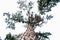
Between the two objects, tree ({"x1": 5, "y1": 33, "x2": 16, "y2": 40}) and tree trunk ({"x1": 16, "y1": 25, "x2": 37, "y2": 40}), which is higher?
tree trunk ({"x1": 16, "y1": 25, "x2": 37, "y2": 40})

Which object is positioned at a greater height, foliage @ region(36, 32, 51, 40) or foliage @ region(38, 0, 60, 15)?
foliage @ region(38, 0, 60, 15)

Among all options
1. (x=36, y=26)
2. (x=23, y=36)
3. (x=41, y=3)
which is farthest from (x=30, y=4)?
(x=23, y=36)

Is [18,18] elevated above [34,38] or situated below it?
above

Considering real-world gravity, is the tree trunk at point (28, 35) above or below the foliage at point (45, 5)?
below

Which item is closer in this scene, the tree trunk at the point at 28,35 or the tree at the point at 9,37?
the tree trunk at the point at 28,35

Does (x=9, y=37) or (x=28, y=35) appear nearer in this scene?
(x=28, y=35)

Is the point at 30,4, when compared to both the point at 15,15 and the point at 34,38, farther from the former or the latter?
the point at 34,38

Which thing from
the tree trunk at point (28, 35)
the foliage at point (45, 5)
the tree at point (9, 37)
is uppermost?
the foliage at point (45, 5)

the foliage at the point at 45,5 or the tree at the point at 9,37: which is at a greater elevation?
the foliage at the point at 45,5

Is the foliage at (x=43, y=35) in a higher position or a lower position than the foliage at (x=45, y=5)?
lower

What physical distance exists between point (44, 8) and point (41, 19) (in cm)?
36

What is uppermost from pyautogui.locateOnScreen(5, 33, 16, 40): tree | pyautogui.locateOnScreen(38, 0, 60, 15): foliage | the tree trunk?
pyautogui.locateOnScreen(38, 0, 60, 15): foliage

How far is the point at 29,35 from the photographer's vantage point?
475 cm

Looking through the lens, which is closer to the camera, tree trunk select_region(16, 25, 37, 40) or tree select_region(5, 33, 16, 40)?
tree trunk select_region(16, 25, 37, 40)
